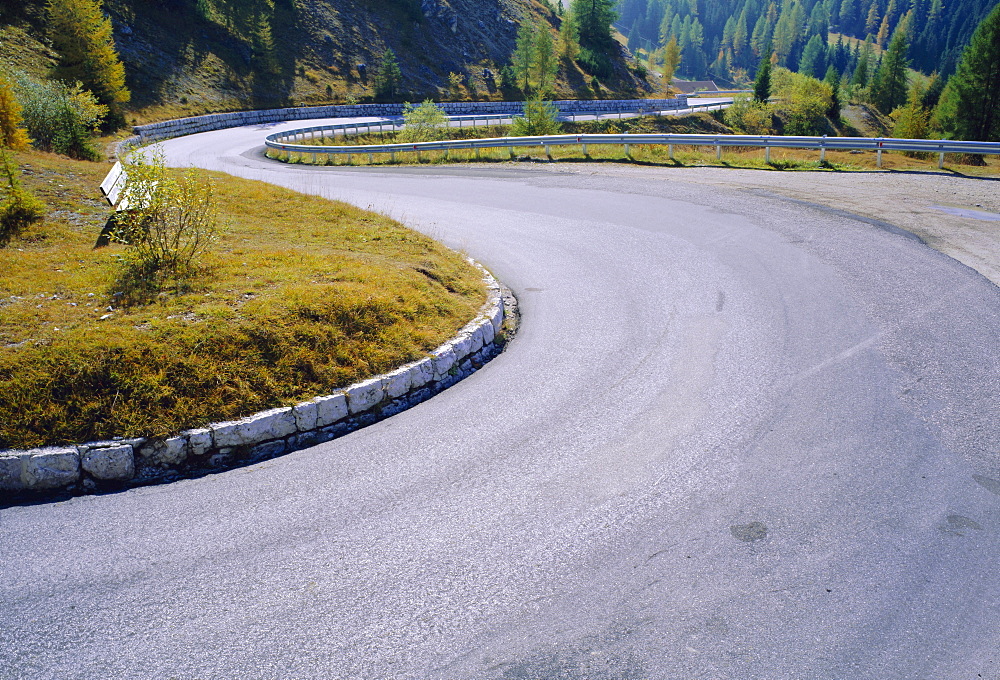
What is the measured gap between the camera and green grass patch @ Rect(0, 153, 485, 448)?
18.8ft

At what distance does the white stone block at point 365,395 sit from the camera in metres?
6.50

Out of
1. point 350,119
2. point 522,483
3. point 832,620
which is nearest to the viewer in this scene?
point 832,620

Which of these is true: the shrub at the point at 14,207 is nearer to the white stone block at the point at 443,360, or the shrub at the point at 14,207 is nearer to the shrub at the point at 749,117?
the white stone block at the point at 443,360

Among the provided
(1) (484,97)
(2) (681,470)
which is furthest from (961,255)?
(1) (484,97)

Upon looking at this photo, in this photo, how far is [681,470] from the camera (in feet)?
17.8

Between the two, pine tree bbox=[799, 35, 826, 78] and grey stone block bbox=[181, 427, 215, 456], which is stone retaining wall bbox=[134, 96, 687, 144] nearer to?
grey stone block bbox=[181, 427, 215, 456]

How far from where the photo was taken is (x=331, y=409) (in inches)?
250

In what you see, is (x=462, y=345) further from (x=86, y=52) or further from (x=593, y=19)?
(x=593, y=19)

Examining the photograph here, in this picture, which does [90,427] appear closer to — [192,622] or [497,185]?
[192,622]

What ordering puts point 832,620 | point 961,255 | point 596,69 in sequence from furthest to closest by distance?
point 596,69 < point 961,255 < point 832,620

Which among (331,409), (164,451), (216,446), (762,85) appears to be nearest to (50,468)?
(164,451)

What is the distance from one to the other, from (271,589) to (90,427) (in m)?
2.62

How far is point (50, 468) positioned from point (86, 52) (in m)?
45.0

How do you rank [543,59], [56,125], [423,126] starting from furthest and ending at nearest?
[543,59], [423,126], [56,125]
